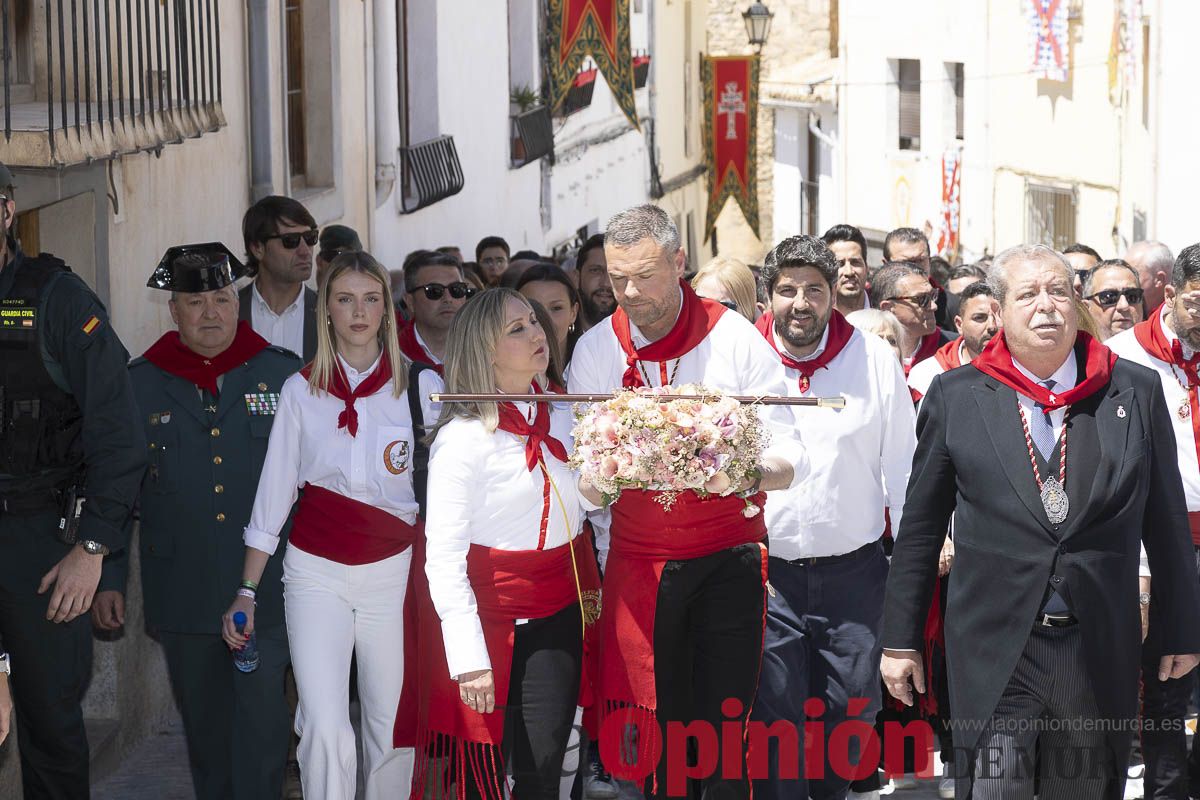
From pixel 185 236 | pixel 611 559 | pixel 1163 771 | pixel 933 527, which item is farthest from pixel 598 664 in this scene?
pixel 185 236

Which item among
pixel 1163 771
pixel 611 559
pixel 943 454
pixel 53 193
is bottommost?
pixel 1163 771

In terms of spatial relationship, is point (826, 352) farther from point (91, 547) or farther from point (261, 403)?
point (91, 547)

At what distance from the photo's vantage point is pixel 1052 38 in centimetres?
2520

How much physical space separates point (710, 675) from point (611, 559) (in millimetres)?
496

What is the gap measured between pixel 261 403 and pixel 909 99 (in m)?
27.1

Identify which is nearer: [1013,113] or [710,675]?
[710,675]

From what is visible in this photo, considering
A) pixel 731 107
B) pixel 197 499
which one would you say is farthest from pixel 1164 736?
pixel 731 107

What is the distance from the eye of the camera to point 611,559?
5.89 meters

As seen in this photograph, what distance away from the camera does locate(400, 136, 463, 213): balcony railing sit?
15298 millimetres

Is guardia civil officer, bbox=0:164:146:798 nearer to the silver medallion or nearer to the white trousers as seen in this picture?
the white trousers

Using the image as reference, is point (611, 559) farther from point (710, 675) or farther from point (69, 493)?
point (69, 493)

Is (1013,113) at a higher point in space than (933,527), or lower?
higher

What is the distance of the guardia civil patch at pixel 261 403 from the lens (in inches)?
253

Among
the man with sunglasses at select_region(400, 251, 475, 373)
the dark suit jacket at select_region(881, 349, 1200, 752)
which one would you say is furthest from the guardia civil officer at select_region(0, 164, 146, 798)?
the dark suit jacket at select_region(881, 349, 1200, 752)
